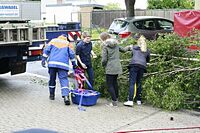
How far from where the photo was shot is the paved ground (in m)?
7.15

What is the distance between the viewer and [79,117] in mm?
7793

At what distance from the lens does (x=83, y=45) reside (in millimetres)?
9078

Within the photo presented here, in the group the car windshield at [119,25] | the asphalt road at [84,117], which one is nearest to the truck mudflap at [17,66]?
the asphalt road at [84,117]

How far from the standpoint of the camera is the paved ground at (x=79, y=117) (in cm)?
715

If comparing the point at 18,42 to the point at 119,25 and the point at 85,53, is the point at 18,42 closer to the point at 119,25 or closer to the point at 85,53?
the point at 85,53

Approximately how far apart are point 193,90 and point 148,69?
1080 millimetres

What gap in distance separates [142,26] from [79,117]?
35.5ft

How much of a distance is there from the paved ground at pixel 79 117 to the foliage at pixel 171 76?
0.22 m

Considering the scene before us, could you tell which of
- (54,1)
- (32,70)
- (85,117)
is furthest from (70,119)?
(54,1)

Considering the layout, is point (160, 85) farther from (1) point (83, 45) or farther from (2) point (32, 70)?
(2) point (32, 70)

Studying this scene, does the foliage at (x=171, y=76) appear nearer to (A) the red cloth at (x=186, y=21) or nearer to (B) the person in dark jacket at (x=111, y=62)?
(B) the person in dark jacket at (x=111, y=62)

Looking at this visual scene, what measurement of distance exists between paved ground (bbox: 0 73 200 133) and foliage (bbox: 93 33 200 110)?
22cm

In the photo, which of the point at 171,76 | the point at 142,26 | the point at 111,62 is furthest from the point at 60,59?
the point at 142,26

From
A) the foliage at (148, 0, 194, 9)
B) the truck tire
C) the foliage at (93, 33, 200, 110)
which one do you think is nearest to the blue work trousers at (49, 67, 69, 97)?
the foliage at (93, 33, 200, 110)
